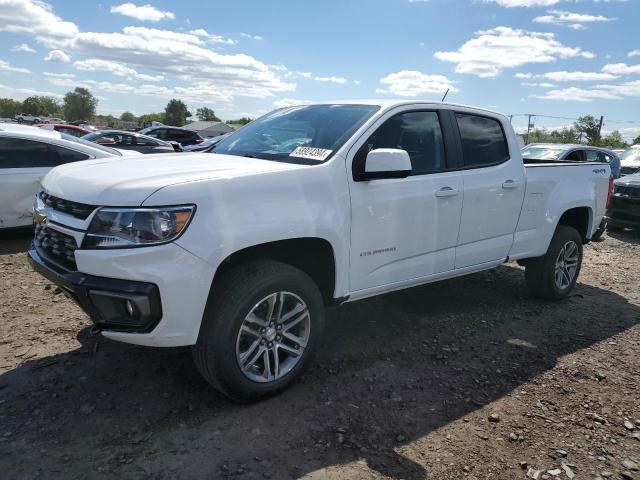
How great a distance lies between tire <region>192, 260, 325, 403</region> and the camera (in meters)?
2.83

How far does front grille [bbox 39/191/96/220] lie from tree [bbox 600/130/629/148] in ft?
164

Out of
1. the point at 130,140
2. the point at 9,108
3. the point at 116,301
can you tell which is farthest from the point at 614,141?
the point at 9,108

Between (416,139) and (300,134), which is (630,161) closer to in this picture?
(416,139)

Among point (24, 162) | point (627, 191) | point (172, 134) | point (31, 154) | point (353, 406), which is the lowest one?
point (353, 406)

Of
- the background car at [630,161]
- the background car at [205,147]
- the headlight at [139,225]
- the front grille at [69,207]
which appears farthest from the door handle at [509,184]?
the background car at [630,161]

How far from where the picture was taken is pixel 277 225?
9.58 feet

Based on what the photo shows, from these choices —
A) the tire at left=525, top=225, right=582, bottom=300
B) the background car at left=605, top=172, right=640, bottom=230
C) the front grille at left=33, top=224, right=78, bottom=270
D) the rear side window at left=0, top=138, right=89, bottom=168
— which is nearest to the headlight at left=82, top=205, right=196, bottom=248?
the front grille at left=33, top=224, right=78, bottom=270

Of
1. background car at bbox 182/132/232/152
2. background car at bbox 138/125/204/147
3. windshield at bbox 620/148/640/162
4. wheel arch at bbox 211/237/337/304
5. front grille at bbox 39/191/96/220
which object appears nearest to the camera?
front grille at bbox 39/191/96/220

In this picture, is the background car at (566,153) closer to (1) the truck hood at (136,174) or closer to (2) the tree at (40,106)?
(1) the truck hood at (136,174)

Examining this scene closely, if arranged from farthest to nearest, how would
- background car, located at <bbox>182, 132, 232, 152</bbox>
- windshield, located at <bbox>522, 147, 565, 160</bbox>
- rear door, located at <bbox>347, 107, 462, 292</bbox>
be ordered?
windshield, located at <bbox>522, 147, 565, 160</bbox>
background car, located at <bbox>182, 132, 232, 152</bbox>
rear door, located at <bbox>347, 107, 462, 292</bbox>

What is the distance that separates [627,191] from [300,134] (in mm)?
8549

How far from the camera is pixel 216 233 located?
2.69 meters

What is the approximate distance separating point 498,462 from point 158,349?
2444 millimetres

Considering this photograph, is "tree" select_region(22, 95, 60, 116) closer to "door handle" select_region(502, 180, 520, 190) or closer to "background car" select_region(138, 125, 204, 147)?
"background car" select_region(138, 125, 204, 147)
